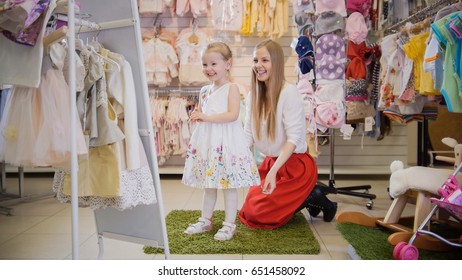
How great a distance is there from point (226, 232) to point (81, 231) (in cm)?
93

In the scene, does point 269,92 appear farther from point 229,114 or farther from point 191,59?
point 191,59

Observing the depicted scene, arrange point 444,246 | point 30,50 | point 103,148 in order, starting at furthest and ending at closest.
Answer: point 444,246
point 103,148
point 30,50

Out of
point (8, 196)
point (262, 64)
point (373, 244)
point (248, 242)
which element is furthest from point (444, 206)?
point (8, 196)

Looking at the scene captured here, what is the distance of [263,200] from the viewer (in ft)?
8.87

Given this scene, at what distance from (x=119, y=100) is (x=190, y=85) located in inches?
130

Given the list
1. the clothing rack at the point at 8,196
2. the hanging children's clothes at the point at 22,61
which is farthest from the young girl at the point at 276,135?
the clothing rack at the point at 8,196

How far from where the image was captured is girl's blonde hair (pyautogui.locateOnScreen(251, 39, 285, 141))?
2602mm

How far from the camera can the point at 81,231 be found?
2670 millimetres

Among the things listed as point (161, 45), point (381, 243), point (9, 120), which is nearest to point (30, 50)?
point (9, 120)

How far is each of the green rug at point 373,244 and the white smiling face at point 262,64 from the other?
3.22 feet

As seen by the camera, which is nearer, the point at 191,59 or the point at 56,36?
the point at 56,36

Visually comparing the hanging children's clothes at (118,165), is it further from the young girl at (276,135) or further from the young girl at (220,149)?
the young girl at (276,135)

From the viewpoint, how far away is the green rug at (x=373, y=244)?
2037 mm
